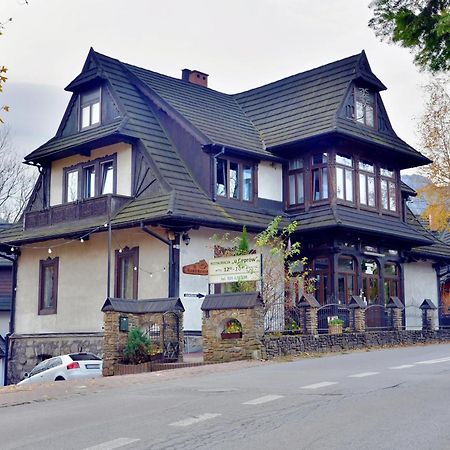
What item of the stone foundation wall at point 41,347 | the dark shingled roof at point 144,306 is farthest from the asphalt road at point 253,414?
the stone foundation wall at point 41,347

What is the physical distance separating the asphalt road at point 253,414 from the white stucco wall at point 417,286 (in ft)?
52.9

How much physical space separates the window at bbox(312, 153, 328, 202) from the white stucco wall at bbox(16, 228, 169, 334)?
6.50m

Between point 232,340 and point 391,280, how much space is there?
1270 cm

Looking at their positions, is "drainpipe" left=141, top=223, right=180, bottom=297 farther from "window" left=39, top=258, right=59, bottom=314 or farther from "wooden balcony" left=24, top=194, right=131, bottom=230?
"window" left=39, top=258, right=59, bottom=314

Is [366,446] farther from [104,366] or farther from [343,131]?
[343,131]

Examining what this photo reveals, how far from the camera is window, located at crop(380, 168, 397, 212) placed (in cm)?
3116

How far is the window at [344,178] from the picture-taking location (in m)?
28.8

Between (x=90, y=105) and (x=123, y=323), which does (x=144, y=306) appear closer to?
(x=123, y=323)

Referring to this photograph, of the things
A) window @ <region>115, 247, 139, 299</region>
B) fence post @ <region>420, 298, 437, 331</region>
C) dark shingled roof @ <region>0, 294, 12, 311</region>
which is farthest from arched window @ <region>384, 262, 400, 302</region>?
dark shingled roof @ <region>0, 294, 12, 311</region>

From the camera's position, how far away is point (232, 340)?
67.6 feet

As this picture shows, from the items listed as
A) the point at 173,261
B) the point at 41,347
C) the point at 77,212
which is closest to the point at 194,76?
the point at 77,212

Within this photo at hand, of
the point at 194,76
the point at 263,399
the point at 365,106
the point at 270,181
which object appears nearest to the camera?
the point at 263,399

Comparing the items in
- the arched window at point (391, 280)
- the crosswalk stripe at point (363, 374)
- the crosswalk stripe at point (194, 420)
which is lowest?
the crosswalk stripe at point (194, 420)

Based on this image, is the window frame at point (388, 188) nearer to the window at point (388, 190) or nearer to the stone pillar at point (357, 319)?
the window at point (388, 190)
